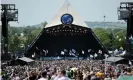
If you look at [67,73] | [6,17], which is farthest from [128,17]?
[67,73]

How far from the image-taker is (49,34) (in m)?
92.6

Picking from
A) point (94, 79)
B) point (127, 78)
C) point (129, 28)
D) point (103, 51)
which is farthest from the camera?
point (103, 51)

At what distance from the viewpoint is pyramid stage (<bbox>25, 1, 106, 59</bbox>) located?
91.2 meters

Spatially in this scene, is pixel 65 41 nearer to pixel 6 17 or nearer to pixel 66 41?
pixel 66 41

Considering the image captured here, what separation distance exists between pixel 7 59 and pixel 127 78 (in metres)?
52.0

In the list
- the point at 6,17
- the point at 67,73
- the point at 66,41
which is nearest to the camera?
the point at 67,73

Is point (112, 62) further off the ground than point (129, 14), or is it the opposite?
point (129, 14)

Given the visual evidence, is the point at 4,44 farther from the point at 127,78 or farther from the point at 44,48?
the point at 127,78

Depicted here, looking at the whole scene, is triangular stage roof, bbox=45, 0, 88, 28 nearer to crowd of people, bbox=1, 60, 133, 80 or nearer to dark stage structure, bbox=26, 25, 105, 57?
dark stage structure, bbox=26, 25, 105, 57

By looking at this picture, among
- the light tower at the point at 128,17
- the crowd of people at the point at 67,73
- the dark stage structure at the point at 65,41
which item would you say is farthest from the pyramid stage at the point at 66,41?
the crowd of people at the point at 67,73

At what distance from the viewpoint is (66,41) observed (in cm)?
9138

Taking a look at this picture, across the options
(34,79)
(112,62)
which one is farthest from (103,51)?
(34,79)

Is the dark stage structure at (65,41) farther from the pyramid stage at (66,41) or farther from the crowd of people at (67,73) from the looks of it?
the crowd of people at (67,73)

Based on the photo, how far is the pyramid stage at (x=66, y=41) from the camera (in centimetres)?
9119
